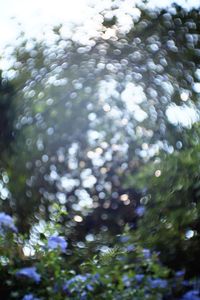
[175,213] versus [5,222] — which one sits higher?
[5,222]

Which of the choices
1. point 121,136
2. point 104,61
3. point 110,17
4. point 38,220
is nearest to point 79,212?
point 38,220

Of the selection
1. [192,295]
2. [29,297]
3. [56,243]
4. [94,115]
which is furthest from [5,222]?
[94,115]

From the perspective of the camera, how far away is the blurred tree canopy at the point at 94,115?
9.33 ft

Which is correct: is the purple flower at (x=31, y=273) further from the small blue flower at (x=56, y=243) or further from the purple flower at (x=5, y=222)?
the purple flower at (x=5, y=222)

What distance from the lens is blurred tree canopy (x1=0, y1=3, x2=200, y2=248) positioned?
9.33 ft

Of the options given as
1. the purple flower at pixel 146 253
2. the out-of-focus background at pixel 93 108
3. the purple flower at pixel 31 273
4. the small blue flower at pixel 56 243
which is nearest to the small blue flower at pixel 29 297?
the purple flower at pixel 31 273

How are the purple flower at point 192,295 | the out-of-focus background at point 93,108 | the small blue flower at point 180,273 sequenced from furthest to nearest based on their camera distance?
the out-of-focus background at point 93,108 < the small blue flower at point 180,273 < the purple flower at point 192,295

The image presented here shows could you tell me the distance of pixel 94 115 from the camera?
130 inches

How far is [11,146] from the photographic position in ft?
9.93

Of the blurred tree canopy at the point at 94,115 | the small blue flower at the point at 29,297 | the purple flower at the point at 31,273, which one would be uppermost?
the purple flower at the point at 31,273

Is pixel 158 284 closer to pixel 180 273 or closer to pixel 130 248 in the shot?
pixel 180 273

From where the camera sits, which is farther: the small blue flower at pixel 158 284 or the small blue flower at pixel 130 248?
the small blue flower at pixel 130 248

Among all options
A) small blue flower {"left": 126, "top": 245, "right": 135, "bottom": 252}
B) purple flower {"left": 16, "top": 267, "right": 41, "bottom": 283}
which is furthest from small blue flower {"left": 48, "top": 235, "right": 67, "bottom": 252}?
small blue flower {"left": 126, "top": 245, "right": 135, "bottom": 252}

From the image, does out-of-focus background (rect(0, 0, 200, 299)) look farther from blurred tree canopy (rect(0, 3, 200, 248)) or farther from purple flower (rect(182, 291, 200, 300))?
purple flower (rect(182, 291, 200, 300))
